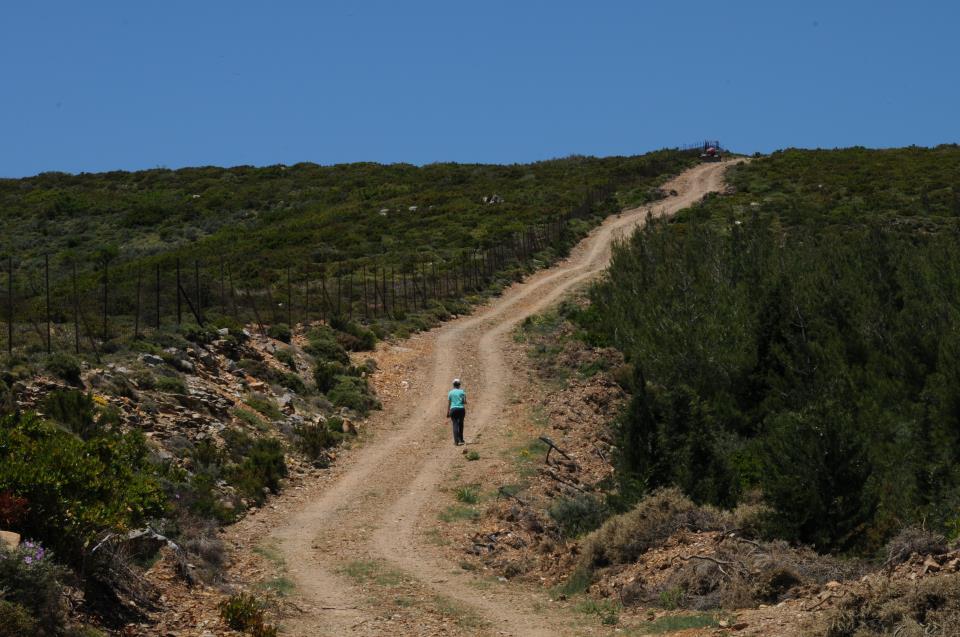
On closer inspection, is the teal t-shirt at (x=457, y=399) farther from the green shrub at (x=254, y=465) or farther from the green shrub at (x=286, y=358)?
the green shrub at (x=286, y=358)

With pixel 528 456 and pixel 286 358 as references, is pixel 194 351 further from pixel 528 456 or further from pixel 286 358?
pixel 528 456

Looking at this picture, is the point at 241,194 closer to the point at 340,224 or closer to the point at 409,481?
the point at 340,224

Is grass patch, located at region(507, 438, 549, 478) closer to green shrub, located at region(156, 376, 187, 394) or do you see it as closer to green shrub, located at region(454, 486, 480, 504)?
green shrub, located at region(454, 486, 480, 504)

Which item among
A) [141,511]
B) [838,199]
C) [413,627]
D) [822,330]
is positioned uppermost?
[838,199]

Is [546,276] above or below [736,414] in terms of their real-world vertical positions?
above

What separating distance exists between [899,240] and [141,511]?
26431 millimetres

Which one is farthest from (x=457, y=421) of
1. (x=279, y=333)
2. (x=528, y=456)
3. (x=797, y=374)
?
(x=797, y=374)

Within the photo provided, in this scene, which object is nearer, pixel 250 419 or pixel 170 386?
pixel 170 386

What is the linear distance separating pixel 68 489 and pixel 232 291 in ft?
73.9

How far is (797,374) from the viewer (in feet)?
79.7

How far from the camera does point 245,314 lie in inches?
1183

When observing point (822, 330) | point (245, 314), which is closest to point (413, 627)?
point (822, 330)

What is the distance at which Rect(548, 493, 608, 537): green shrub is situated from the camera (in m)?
14.7

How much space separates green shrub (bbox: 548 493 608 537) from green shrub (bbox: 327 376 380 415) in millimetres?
→ 8672
